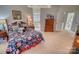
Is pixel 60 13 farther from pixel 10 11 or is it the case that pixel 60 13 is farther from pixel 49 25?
pixel 10 11

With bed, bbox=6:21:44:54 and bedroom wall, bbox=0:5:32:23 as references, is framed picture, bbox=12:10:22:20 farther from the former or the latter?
bed, bbox=6:21:44:54

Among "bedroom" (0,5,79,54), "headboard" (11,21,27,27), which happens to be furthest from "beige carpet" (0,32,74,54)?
"headboard" (11,21,27,27)

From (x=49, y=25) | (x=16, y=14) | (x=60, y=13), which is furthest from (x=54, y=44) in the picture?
(x=16, y=14)

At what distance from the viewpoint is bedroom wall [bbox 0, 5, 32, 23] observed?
1.09 meters

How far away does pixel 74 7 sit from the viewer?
1081mm

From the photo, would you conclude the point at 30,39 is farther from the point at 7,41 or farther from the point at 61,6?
the point at 61,6

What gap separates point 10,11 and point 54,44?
0.50 metres

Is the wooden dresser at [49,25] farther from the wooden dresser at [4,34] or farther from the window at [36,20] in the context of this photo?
the wooden dresser at [4,34]

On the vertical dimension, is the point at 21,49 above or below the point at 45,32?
below

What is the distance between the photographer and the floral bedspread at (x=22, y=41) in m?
1.18

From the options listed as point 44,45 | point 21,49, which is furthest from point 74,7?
point 21,49

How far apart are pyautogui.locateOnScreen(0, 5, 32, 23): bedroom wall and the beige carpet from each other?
0.24 metres
